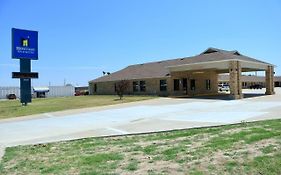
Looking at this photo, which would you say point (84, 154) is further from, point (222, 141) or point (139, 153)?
point (222, 141)

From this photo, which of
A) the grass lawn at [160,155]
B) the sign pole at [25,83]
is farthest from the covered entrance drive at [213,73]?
the grass lawn at [160,155]

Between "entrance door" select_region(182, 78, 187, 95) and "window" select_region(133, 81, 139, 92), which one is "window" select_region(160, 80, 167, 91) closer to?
"entrance door" select_region(182, 78, 187, 95)

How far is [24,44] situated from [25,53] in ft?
2.74

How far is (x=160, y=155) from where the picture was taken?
7.47m

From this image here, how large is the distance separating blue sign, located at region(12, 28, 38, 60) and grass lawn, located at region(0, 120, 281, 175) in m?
23.5

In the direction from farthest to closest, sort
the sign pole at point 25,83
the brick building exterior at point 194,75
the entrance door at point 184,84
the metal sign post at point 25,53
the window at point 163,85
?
1. the entrance door at point 184,84
2. the window at point 163,85
3. the brick building exterior at point 194,75
4. the sign pole at point 25,83
5. the metal sign post at point 25,53

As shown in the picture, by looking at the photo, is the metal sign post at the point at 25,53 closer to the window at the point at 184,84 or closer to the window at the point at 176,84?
the window at the point at 176,84

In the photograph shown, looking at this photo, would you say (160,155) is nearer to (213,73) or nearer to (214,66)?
(214,66)

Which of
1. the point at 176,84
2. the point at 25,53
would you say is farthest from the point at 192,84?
the point at 25,53

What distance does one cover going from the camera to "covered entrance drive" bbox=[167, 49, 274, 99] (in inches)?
1283

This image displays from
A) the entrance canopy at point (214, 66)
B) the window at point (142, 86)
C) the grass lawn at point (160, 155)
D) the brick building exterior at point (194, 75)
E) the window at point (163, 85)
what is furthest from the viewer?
the window at point (142, 86)

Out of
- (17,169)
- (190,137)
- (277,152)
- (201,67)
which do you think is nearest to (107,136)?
(190,137)

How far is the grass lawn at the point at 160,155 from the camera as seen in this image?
6.35 m

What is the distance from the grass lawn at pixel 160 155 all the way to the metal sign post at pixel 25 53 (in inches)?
921
